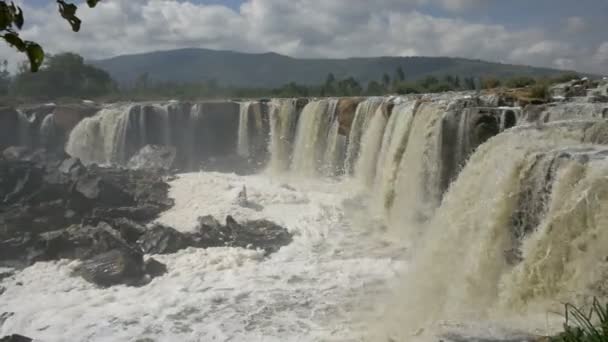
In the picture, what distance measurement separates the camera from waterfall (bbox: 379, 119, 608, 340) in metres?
5.57

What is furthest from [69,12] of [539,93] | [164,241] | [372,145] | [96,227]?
[372,145]

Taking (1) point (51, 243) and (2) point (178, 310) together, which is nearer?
(2) point (178, 310)

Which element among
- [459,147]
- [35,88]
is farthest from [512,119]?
[35,88]

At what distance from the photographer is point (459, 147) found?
10883 millimetres

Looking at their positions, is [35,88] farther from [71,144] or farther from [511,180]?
[511,180]

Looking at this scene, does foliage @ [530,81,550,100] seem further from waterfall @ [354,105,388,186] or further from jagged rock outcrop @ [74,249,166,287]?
jagged rock outcrop @ [74,249,166,287]

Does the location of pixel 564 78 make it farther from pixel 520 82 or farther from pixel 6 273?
pixel 6 273

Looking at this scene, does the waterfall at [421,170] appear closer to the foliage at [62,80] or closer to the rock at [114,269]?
the rock at [114,269]

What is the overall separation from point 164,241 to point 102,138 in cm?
1370

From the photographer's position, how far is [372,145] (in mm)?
15586

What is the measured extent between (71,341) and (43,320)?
101 cm

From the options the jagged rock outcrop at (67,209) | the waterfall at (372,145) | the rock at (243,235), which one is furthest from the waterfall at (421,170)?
the jagged rock outcrop at (67,209)

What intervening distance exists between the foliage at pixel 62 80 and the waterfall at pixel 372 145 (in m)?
37.5

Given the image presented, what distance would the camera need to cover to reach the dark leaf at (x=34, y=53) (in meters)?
1.68
